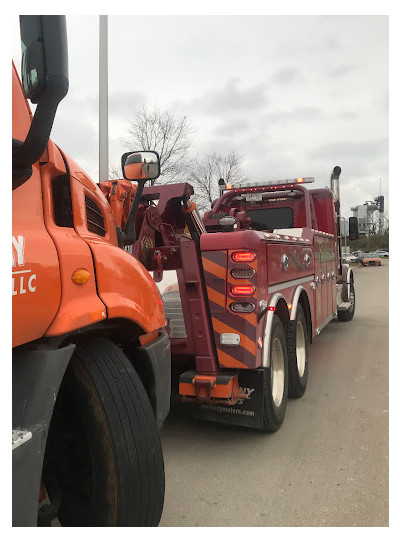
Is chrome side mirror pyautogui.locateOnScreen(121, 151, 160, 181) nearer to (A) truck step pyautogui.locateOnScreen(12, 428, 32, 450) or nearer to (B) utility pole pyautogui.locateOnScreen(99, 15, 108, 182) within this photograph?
(A) truck step pyautogui.locateOnScreen(12, 428, 32, 450)

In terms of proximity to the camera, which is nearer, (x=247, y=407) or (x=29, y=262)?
(x=29, y=262)

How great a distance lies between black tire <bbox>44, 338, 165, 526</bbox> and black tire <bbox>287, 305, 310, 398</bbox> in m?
2.70

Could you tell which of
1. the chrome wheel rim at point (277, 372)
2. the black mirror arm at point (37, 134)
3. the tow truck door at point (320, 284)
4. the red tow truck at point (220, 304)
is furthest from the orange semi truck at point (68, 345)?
the tow truck door at point (320, 284)

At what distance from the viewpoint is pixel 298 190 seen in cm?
664

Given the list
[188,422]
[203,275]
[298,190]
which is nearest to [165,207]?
[203,275]

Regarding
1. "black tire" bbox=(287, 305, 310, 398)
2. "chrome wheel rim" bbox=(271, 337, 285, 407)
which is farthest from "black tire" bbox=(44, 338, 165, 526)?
"black tire" bbox=(287, 305, 310, 398)

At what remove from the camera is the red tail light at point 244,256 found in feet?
11.5

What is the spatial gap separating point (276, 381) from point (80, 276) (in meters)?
2.85

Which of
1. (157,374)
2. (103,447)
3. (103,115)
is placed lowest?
(103,447)

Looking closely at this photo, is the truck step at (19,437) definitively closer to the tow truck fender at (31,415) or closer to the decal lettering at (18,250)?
the tow truck fender at (31,415)

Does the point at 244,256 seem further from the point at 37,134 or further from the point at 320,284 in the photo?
the point at 320,284

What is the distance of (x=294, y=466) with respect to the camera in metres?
3.33

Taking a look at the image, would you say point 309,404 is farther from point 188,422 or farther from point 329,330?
point 329,330

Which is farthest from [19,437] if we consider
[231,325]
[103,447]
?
[231,325]
